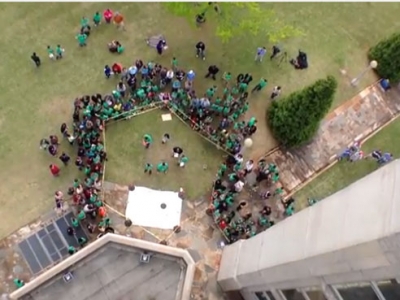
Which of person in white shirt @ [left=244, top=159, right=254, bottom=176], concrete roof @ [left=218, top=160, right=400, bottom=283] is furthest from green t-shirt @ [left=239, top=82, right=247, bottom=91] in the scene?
concrete roof @ [left=218, top=160, right=400, bottom=283]

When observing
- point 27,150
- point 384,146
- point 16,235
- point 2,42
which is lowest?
point 384,146

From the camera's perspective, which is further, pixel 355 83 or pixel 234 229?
pixel 355 83

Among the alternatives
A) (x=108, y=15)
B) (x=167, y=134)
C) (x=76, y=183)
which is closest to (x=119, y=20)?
(x=108, y=15)

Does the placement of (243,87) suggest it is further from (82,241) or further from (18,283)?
(18,283)

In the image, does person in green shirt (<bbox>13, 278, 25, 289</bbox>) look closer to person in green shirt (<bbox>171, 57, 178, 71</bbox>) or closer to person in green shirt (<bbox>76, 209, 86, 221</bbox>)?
person in green shirt (<bbox>76, 209, 86, 221</bbox>)

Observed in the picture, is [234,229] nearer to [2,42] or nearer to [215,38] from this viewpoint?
[215,38]

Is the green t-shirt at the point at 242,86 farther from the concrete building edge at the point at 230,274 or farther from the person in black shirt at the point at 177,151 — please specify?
the concrete building edge at the point at 230,274

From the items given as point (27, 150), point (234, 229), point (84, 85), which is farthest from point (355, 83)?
point (27, 150)

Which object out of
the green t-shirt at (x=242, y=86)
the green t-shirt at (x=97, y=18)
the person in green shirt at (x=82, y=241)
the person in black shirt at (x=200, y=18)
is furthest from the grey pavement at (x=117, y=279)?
the person in black shirt at (x=200, y=18)
